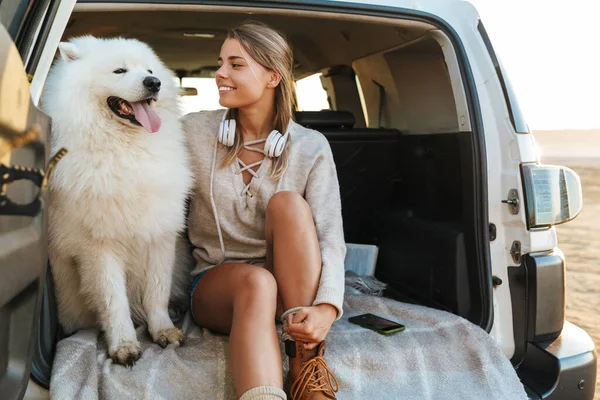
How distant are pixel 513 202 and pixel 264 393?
1.13 metres

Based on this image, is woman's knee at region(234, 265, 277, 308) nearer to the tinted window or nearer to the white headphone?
the white headphone

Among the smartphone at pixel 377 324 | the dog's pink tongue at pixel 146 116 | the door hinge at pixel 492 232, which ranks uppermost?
the dog's pink tongue at pixel 146 116

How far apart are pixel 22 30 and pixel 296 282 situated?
1.05 m

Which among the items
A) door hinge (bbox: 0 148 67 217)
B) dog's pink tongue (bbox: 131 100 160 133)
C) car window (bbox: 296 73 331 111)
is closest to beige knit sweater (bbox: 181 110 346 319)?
dog's pink tongue (bbox: 131 100 160 133)

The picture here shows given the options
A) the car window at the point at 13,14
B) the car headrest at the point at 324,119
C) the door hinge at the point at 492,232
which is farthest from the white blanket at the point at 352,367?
the car headrest at the point at 324,119

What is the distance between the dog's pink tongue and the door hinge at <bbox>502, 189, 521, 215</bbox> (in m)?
1.27

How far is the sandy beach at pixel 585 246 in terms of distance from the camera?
13.0ft

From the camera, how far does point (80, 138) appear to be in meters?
1.66

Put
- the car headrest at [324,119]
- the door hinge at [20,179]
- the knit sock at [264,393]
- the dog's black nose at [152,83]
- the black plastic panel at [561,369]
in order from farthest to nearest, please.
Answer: the car headrest at [324,119] → the black plastic panel at [561,369] → the dog's black nose at [152,83] → the knit sock at [264,393] → the door hinge at [20,179]

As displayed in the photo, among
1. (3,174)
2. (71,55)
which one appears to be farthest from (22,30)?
(71,55)

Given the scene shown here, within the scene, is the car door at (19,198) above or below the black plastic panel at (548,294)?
above

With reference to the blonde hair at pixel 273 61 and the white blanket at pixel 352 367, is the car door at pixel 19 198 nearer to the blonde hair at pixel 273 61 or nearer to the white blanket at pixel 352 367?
the white blanket at pixel 352 367

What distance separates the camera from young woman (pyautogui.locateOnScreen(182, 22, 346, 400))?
5.42ft

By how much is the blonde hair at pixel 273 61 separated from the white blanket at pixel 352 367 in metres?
0.67
